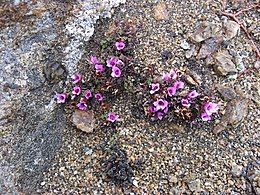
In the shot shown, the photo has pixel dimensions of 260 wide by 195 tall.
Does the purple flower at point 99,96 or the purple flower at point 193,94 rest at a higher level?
the purple flower at point 193,94

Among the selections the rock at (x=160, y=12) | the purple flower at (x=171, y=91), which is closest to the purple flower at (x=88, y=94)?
the purple flower at (x=171, y=91)

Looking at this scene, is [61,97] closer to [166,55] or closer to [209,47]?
[166,55]

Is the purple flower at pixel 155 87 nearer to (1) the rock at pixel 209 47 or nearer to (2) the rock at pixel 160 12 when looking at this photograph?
(1) the rock at pixel 209 47

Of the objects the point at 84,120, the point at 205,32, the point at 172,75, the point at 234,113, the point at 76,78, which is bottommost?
the point at 84,120

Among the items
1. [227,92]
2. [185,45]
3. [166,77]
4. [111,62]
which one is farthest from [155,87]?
[227,92]

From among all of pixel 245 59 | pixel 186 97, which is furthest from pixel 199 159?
pixel 245 59
